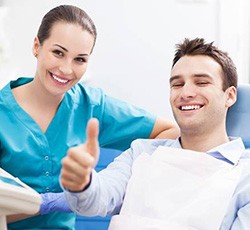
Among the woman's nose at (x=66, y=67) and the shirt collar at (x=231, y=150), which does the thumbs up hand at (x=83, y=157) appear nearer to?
the shirt collar at (x=231, y=150)

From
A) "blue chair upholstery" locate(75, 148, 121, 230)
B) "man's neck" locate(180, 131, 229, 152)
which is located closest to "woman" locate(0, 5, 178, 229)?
"blue chair upholstery" locate(75, 148, 121, 230)

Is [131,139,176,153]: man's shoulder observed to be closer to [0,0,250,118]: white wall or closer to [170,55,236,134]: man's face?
[170,55,236,134]: man's face

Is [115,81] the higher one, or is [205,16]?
[205,16]

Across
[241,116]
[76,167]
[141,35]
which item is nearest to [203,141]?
[241,116]

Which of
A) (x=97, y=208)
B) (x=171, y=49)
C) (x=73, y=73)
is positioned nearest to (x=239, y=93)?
(x=73, y=73)

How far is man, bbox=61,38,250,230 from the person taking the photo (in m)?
1.28

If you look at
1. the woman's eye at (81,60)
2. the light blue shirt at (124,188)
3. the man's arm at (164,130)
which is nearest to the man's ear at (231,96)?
the light blue shirt at (124,188)

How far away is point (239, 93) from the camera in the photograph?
5.34 ft

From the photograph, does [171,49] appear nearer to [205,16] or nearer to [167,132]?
[205,16]

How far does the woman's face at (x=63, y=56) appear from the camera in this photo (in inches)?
62.7

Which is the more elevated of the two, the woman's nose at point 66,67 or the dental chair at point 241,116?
the woman's nose at point 66,67

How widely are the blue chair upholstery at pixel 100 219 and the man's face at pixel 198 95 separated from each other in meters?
0.44

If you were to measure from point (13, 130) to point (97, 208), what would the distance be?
0.51 metres

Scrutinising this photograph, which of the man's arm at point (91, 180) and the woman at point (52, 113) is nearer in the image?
the man's arm at point (91, 180)
